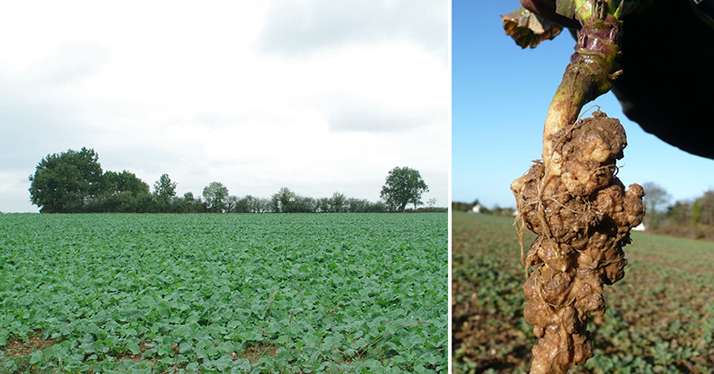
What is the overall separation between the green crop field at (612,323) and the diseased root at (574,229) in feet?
15.3

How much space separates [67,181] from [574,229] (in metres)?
35.6

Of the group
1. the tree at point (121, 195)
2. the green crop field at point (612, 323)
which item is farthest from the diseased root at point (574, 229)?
the tree at point (121, 195)

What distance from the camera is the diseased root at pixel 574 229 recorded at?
118 centimetres

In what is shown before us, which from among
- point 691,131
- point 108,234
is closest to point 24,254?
point 108,234

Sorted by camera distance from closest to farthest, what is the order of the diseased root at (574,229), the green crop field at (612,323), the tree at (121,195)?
1. the diseased root at (574,229)
2. the green crop field at (612,323)
3. the tree at (121,195)

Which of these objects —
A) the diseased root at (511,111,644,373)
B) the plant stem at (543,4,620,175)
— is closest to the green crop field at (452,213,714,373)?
the diseased root at (511,111,644,373)

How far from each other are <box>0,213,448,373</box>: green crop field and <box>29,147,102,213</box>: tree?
20.8 meters

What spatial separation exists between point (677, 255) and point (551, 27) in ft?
72.3

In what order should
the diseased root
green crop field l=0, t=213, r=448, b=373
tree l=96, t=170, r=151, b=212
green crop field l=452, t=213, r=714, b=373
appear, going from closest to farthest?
the diseased root
green crop field l=0, t=213, r=448, b=373
green crop field l=452, t=213, r=714, b=373
tree l=96, t=170, r=151, b=212

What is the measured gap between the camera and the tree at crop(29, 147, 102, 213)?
32219 millimetres

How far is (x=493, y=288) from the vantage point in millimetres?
9508

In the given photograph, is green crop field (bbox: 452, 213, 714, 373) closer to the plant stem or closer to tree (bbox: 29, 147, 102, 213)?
the plant stem

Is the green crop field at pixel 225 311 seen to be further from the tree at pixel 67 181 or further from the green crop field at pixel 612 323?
the tree at pixel 67 181

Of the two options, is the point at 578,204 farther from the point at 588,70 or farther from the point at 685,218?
the point at 685,218
